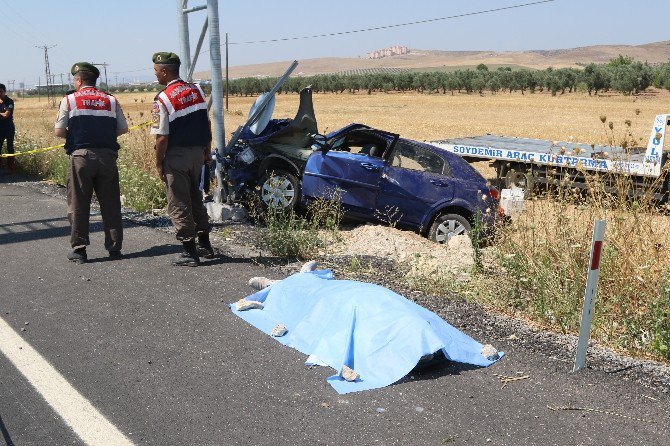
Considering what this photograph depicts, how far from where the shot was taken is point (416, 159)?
380 inches

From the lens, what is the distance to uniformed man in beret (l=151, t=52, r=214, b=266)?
21.9 ft

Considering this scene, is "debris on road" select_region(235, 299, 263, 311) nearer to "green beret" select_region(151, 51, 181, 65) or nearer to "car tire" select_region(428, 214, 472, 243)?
"green beret" select_region(151, 51, 181, 65)

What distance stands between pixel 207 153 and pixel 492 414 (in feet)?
14.3

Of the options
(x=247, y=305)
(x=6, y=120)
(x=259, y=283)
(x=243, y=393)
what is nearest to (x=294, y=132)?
(x=259, y=283)

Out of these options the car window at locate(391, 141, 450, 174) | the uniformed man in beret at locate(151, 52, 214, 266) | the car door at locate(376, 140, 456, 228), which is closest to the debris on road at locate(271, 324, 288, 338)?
the uniformed man in beret at locate(151, 52, 214, 266)

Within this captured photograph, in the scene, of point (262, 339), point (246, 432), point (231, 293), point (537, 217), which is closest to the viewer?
point (246, 432)

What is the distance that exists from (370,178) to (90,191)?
3867 mm

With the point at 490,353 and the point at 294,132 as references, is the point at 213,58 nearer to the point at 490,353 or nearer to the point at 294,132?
the point at 294,132

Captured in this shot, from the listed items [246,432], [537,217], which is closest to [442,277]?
[537,217]

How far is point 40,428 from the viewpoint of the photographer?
12.2 ft

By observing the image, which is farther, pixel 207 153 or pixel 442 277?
pixel 207 153

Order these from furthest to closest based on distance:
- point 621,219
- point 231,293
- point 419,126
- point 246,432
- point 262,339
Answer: point 419,126
point 231,293
point 621,219
point 262,339
point 246,432

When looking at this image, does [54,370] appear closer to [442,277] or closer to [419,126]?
[442,277]

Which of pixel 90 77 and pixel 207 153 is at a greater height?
pixel 90 77
